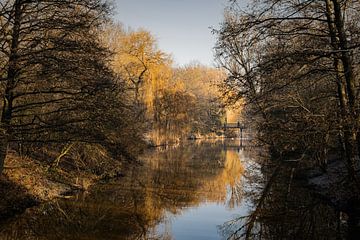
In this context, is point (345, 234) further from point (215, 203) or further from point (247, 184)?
point (247, 184)

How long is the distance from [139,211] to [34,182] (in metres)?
3.75

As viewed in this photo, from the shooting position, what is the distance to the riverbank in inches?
404

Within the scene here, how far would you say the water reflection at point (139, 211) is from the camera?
29.0 feet

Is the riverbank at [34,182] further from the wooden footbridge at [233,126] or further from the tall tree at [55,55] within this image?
the wooden footbridge at [233,126]

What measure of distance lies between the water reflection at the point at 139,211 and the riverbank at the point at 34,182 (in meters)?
0.46

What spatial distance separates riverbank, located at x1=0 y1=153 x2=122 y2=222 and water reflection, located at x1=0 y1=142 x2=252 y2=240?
46 cm

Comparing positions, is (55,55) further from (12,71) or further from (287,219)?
(287,219)

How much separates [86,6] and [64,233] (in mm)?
A: 5454

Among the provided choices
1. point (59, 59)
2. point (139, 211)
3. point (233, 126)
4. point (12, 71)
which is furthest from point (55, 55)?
point (233, 126)

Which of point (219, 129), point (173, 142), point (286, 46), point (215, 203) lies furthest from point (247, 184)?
point (219, 129)

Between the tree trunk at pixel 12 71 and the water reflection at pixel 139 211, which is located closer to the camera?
the tree trunk at pixel 12 71

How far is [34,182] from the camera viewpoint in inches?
475

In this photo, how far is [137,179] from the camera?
1777 cm

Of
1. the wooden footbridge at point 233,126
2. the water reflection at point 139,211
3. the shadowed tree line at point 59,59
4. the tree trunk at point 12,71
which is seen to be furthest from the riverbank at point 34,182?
the wooden footbridge at point 233,126
